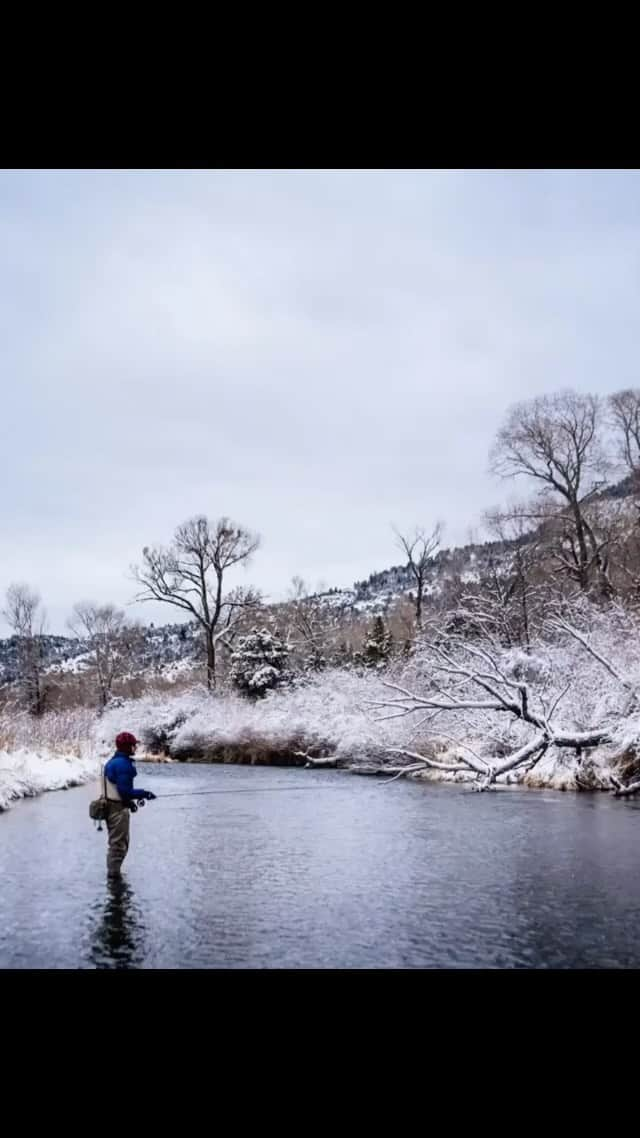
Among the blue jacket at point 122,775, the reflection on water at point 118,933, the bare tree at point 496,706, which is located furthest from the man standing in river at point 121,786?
the bare tree at point 496,706

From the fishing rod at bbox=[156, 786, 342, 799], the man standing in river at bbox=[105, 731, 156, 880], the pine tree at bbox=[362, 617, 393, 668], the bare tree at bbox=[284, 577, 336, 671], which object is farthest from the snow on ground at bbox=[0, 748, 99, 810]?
the bare tree at bbox=[284, 577, 336, 671]

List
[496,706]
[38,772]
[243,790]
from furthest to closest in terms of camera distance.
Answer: [38,772] < [243,790] < [496,706]

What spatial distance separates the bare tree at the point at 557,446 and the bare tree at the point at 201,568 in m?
5.19

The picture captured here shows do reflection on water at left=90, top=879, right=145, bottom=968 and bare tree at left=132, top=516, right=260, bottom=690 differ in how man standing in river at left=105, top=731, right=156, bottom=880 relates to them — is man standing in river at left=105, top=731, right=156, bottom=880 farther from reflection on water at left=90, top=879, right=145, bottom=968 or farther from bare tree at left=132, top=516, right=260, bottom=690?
bare tree at left=132, top=516, right=260, bottom=690

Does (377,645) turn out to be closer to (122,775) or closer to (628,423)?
(628,423)

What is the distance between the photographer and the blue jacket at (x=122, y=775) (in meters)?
4.43

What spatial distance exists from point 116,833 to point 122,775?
1.14ft

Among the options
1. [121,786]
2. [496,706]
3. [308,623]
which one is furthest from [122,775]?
[308,623]

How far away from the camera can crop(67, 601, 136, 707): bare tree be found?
13781 mm

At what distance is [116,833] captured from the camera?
15.0ft

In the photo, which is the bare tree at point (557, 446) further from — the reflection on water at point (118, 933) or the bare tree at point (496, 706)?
the reflection on water at point (118, 933)

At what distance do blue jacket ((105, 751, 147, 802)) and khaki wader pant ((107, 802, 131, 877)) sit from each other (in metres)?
0.06
